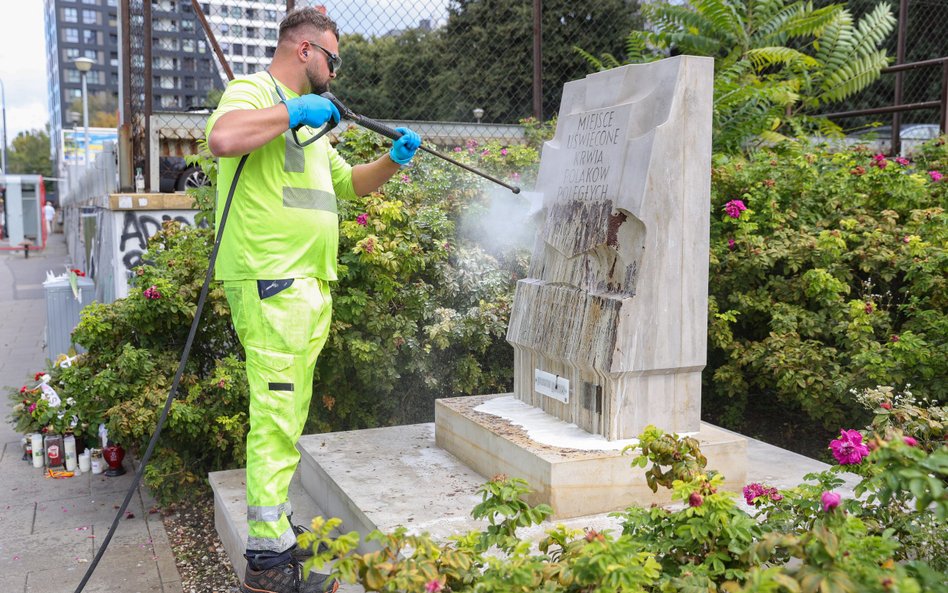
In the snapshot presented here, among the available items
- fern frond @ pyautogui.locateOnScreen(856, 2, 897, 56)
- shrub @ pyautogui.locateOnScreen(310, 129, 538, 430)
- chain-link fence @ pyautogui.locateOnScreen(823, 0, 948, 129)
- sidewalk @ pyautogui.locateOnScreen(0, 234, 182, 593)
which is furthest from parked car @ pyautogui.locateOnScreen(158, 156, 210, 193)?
chain-link fence @ pyautogui.locateOnScreen(823, 0, 948, 129)

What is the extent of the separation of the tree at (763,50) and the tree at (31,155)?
284ft

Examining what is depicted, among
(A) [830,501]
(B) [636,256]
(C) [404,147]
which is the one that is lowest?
(A) [830,501]

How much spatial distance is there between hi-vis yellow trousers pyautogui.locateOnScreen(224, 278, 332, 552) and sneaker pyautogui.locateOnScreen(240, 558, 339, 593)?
0.08 m

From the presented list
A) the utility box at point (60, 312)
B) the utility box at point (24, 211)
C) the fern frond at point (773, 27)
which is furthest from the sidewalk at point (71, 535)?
the utility box at point (24, 211)

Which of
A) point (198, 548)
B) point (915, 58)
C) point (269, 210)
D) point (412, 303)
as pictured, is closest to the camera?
point (269, 210)

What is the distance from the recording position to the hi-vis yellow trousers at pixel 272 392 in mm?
3055

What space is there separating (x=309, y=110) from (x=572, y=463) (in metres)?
1.70

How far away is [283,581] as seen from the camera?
304cm

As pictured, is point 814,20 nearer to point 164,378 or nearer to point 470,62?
point 470,62

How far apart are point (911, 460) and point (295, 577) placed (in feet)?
7.08

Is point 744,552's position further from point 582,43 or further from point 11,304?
point 11,304

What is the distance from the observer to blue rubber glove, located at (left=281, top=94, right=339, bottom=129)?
296 centimetres

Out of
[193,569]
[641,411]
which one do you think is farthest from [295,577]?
[641,411]

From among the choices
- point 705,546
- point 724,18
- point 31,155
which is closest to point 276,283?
point 705,546
